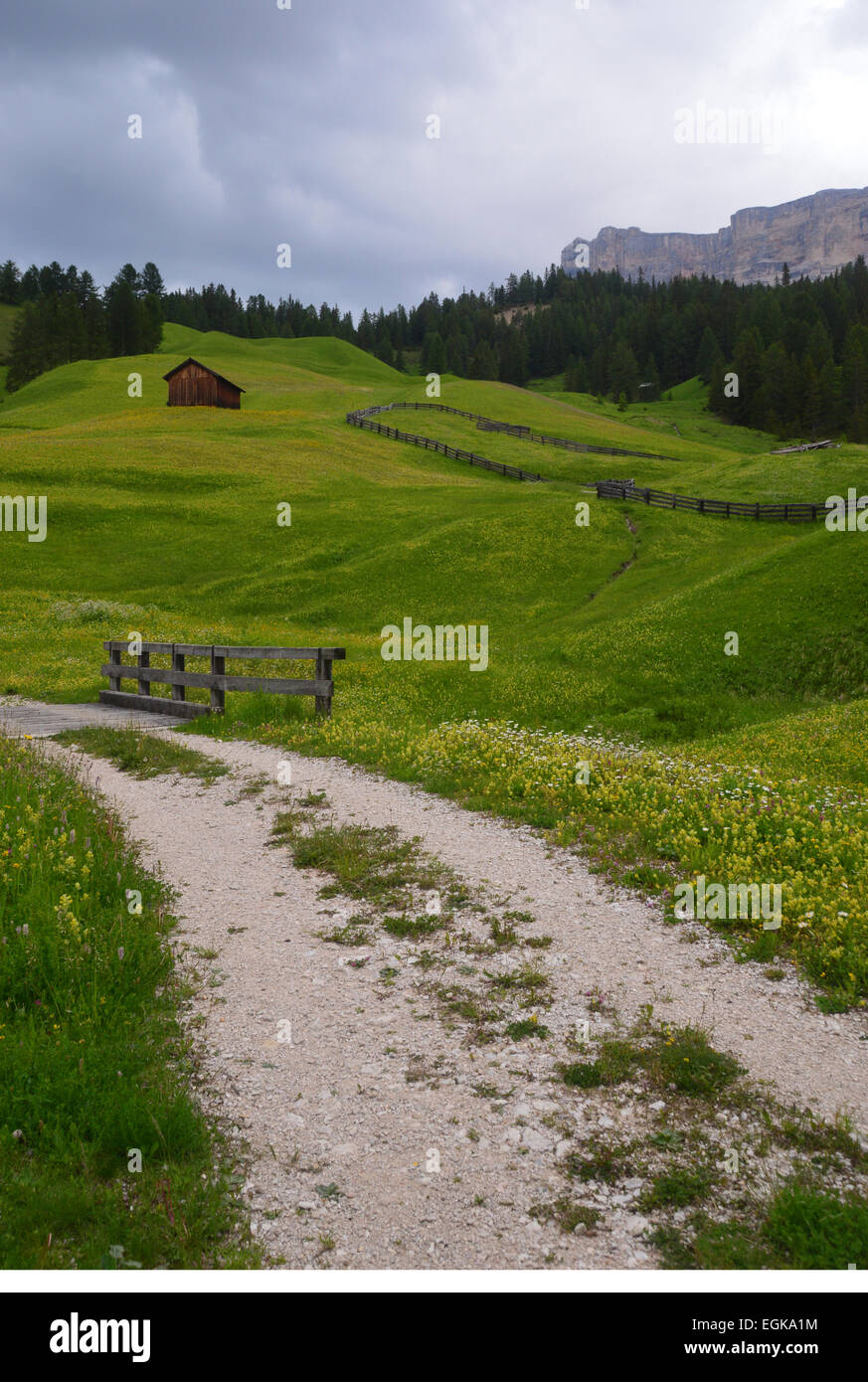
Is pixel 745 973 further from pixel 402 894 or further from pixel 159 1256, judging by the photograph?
pixel 159 1256

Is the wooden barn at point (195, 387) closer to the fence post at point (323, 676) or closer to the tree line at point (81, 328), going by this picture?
the tree line at point (81, 328)

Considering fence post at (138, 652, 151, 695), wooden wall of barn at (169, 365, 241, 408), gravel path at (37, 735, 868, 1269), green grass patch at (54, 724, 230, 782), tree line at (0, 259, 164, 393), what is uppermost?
tree line at (0, 259, 164, 393)

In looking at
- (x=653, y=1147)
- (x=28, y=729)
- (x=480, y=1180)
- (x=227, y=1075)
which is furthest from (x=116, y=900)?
(x=28, y=729)

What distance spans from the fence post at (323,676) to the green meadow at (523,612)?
0.47 m

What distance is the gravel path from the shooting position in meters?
4.29

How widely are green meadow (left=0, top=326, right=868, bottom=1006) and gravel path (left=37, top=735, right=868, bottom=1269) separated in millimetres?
987

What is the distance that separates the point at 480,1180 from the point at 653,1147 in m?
1.07

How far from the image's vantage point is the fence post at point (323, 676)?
17.7 m

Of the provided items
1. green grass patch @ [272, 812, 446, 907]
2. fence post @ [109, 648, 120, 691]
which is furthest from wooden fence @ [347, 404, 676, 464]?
green grass patch @ [272, 812, 446, 907]

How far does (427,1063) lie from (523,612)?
118 feet

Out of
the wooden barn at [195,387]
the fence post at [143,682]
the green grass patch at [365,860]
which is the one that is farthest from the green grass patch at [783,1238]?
the wooden barn at [195,387]

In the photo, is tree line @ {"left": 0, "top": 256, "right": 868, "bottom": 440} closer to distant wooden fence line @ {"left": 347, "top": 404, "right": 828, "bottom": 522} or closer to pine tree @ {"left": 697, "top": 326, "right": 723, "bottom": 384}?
pine tree @ {"left": 697, "top": 326, "right": 723, "bottom": 384}

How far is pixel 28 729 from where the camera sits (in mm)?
18000
